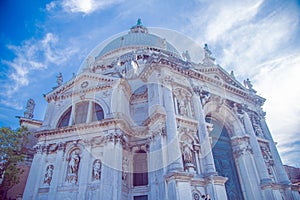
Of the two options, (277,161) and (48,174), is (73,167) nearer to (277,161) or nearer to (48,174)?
(48,174)

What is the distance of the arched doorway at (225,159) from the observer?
50.6 ft

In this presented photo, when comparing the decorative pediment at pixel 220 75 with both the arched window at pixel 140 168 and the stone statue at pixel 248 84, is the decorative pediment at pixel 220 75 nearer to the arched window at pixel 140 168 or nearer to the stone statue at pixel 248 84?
the stone statue at pixel 248 84

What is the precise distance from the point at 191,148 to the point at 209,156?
46.8 inches

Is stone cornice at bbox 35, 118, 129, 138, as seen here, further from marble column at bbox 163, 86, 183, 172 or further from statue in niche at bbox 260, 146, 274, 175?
statue in niche at bbox 260, 146, 274, 175

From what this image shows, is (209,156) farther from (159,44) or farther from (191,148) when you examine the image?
(159,44)

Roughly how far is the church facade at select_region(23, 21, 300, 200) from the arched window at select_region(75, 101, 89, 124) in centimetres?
9

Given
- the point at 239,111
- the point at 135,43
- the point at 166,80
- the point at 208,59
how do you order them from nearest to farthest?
the point at 166,80, the point at 239,111, the point at 208,59, the point at 135,43

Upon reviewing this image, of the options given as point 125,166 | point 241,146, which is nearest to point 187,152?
point 125,166

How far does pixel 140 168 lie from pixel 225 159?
22.1 feet

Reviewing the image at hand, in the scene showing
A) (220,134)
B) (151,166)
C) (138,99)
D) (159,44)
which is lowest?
(151,166)

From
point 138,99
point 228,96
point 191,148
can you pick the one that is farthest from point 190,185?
point 228,96

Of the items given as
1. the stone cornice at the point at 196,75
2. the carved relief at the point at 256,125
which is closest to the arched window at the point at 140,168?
the stone cornice at the point at 196,75

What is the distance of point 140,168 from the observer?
1509 centimetres

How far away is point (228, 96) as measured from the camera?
63.2ft
